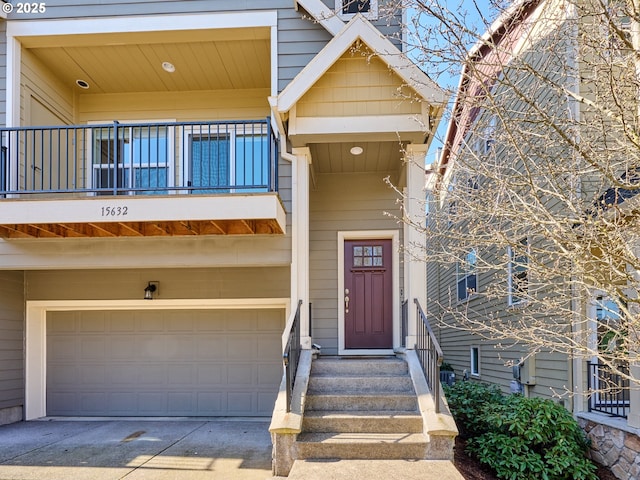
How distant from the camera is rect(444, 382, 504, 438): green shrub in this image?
552 cm

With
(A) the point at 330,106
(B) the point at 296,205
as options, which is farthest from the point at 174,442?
(A) the point at 330,106

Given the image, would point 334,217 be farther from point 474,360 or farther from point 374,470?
point 474,360

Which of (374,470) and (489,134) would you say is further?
(489,134)

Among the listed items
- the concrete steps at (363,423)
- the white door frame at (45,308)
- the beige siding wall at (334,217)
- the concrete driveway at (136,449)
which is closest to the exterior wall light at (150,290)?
the white door frame at (45,308)

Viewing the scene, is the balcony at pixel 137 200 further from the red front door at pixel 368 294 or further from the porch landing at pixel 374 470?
the porch landing at pixel 374 470

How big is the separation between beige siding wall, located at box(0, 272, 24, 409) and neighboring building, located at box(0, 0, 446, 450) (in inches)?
1.1

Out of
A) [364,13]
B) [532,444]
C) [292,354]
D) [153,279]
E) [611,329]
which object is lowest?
[532,444]

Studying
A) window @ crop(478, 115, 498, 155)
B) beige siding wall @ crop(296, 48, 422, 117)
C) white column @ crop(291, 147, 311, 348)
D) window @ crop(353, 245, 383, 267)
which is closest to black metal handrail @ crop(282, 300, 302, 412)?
white column @ crop(291, 147, 311, 348)

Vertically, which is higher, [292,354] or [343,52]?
[343,52]

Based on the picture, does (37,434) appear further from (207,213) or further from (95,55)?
(95,55)

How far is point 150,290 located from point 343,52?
179 inches

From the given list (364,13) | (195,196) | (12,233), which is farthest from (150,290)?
(364,13)

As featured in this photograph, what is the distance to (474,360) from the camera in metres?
10.4

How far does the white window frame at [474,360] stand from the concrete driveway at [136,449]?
4.94 m
